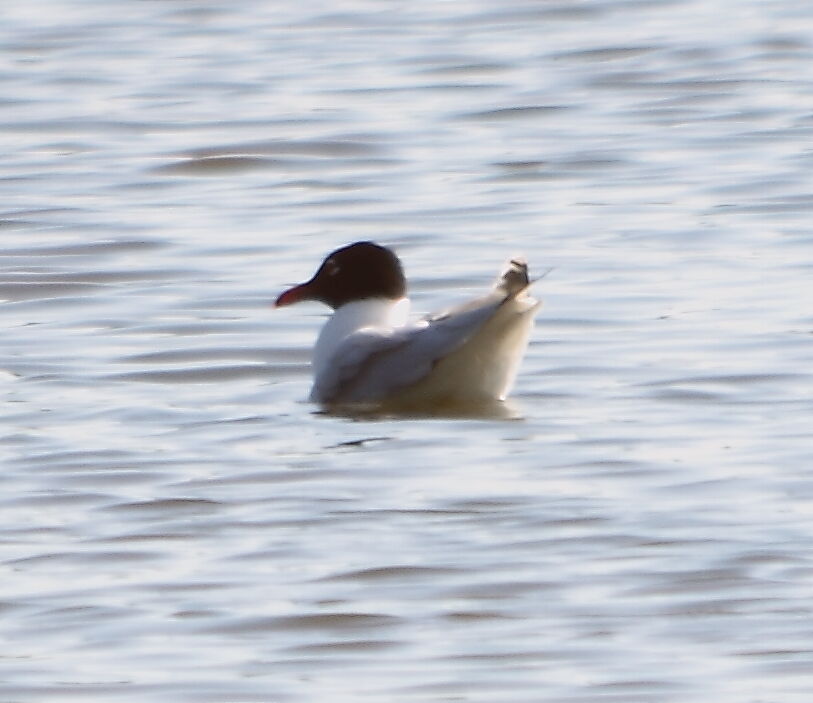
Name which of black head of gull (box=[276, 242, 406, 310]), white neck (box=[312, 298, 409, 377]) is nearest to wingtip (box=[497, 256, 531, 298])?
white neck (box=[312, 298, 409, 377])

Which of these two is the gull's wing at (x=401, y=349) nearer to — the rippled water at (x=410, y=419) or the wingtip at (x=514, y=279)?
the wingtip at (x=514, y=279)

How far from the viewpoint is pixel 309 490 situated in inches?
336

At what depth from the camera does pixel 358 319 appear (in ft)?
34.5

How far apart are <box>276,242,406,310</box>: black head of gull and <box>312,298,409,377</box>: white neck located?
0.04 m

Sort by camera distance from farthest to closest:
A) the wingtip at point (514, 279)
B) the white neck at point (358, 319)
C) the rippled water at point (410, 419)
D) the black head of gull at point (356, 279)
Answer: the black head of gull at point (356, 279) → the white neck at point (358, 319) → the wingtip at point (514, 279) → the rippled water at point (410, 419)

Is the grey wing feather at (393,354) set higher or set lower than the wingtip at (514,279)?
lower

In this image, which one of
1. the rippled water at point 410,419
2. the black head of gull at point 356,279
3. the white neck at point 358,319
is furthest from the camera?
the black head of gull at point 356,279

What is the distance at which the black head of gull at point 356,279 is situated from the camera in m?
10.7

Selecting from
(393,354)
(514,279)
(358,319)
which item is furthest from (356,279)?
(514,279)

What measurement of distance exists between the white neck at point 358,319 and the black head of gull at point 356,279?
0.11 feet

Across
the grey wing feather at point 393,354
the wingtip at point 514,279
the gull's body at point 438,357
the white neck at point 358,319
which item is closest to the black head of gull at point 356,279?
the white neck at point 358,319

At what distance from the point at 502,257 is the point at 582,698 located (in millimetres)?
6442

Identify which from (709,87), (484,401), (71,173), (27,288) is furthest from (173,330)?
(709,87)

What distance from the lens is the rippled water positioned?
A: 6.79 metres
